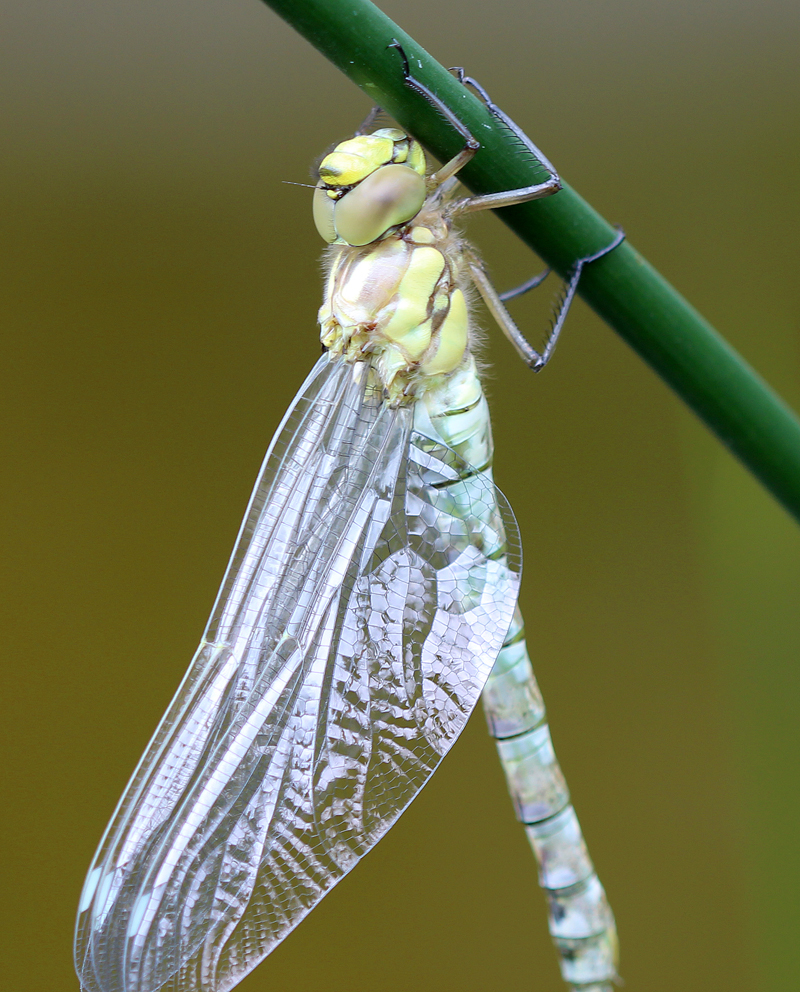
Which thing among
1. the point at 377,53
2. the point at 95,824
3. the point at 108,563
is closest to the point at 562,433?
the point at 108,563

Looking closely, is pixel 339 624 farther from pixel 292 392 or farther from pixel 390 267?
pixel 292 392

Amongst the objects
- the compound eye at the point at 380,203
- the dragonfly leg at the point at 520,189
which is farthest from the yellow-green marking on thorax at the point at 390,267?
the dragonfly leg at the point at 520,189

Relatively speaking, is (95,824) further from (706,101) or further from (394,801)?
(706,101)

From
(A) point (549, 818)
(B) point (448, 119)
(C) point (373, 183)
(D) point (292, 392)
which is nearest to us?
(B) point (448, 119)

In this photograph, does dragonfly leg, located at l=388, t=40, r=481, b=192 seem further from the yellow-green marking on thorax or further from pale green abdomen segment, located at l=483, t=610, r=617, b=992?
pale green abdomen segment, located at l=483, t=610, r=617, b=992

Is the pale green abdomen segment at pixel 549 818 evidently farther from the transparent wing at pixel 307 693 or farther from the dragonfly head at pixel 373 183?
the dragonfly head at pixel 373 183

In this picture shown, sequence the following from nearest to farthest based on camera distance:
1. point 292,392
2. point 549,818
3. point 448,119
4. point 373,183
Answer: point 448,119 < point 373,183 < point 549,818 < point 292,392

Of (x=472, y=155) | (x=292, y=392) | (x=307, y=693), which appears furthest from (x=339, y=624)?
(x=292, y=392)
